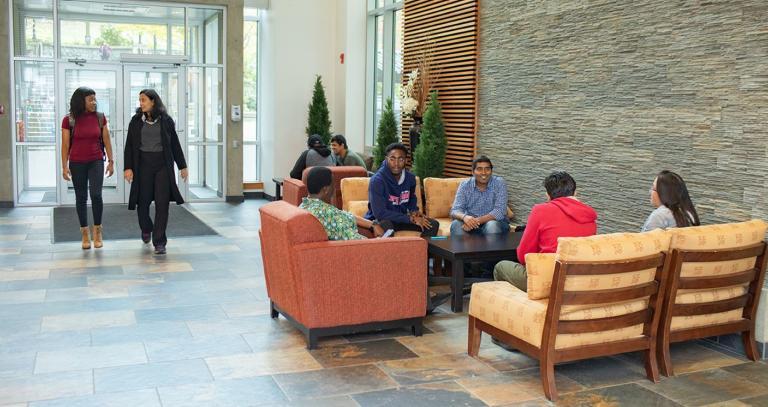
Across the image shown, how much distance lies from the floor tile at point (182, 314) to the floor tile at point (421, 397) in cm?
209

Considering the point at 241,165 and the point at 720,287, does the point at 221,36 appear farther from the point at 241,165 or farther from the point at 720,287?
the point at 720,287

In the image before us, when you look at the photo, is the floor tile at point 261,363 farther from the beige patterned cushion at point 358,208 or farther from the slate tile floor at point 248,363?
the beige patterned cushion at point 358,208

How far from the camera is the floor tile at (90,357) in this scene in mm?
4989

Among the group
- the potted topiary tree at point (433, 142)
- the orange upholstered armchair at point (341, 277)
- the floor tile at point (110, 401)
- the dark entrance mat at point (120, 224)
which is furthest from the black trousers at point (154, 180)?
the floor tile at point (110, 401)

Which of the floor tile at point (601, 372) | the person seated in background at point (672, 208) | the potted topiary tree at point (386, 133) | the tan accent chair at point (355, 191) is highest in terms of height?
the potted topiary tree at point (386, 133)

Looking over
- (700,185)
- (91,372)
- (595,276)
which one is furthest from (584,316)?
(91,372)

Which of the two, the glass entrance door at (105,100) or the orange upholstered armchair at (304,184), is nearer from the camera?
the orange upholstered armchair at (304,184)

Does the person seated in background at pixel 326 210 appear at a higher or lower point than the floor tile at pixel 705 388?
higher

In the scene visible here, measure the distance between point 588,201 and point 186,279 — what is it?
3.81 meters

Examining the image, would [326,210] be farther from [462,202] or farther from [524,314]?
[462,202]

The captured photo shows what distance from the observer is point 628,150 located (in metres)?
6.82

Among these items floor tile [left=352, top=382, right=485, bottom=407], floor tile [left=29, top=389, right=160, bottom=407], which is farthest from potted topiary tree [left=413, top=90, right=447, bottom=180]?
floor tile [left=29, top=389, right=160, bottom=407]

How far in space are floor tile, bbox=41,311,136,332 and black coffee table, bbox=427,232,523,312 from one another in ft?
8.07

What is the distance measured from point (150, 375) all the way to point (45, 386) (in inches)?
22.9
